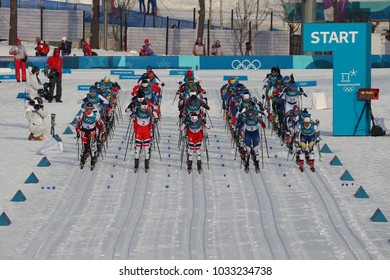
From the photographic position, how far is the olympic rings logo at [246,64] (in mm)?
51125

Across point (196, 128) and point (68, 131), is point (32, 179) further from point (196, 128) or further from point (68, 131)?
point (68, 131)

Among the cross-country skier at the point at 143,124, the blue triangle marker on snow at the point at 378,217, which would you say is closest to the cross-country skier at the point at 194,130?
the cross-country skier at the point at 143,124

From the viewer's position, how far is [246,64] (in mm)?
51188

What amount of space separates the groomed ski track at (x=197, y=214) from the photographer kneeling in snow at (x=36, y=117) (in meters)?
1.44

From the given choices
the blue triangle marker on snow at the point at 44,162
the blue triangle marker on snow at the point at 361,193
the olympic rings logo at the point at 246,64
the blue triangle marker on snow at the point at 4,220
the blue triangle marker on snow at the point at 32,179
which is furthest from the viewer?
the olympic rings logo at the point at 246,64

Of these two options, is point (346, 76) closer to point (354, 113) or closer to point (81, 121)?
point (354, 113)

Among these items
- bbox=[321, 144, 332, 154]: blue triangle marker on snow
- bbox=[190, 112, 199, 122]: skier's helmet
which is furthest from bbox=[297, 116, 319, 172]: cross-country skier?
bbox=[321, 144, 332, 154]: blue triangle marker on snow

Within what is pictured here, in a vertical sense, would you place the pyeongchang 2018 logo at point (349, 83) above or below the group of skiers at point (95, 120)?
above

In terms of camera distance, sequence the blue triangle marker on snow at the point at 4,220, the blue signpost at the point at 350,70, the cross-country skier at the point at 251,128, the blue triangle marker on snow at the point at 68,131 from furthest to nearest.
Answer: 1. the blue triangle marker on snow at the point at 68,131
2. the blue signpost at the point at 350,70
3. the cross-country skier at the point at 251,128
4. the blue triangle marker on snow at the point at 4,220

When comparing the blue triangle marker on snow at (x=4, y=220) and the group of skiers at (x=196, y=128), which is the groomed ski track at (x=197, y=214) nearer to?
the group of skiers at (x=196, y=128)

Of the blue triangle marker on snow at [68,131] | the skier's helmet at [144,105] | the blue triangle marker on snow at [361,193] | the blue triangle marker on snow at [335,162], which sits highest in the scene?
the skier's helmet at [144,105]

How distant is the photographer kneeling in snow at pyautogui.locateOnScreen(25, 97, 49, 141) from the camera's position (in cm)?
2983

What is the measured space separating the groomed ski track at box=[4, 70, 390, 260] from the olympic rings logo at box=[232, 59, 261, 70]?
879 inches

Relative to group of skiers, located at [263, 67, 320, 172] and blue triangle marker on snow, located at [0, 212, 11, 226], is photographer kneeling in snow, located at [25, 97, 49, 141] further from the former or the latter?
blue triangle marker on snow, located at [0, 212, 11, 226]
